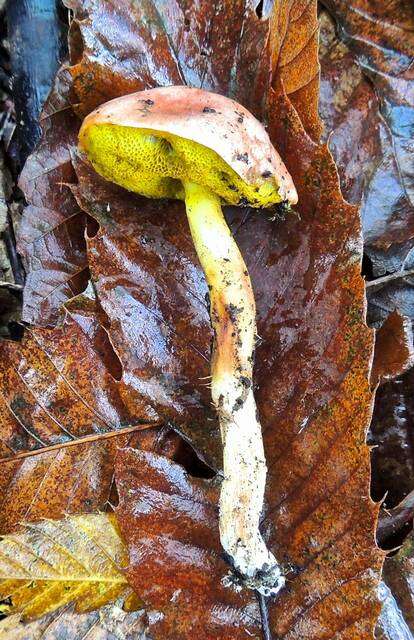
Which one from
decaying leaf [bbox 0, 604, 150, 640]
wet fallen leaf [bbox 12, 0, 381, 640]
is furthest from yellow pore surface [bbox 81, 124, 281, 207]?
decaying leaf [bbox 0, 604, 150, 640]

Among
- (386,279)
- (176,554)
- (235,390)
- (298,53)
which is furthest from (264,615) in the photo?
(298,53)

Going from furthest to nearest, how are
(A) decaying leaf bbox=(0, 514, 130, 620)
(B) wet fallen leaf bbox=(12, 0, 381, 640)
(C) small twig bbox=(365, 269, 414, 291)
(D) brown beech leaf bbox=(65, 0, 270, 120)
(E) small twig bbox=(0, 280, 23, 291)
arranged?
(E) small twig bbox=(0, 280, 23, 291), (C) small twig bbox=(365, 269, 414, 291), (D) brown beech leaf bbox=(65, 0, 270, 120), (A) decaying leaf bbox=(0, 514, 130, 620), (B) wet fallen leaf bbox=(12, 0, 381, 640)

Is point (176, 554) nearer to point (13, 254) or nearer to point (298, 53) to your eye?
point (13, 254)

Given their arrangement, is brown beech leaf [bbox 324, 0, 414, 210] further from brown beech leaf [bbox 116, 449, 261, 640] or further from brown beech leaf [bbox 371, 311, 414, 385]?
brown beech leaf [bbox 116, 449, 261, 640]

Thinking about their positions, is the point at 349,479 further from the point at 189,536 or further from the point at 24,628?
Answer: the point at 24,628

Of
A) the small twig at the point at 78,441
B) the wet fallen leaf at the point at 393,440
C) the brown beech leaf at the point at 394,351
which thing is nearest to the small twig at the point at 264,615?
the wet fallen leaf at the point at 393,440

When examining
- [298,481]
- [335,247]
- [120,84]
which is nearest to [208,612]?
[298,481]

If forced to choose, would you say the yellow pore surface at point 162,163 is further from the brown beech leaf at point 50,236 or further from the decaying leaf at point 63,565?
the decaying leaf at point 63,565
